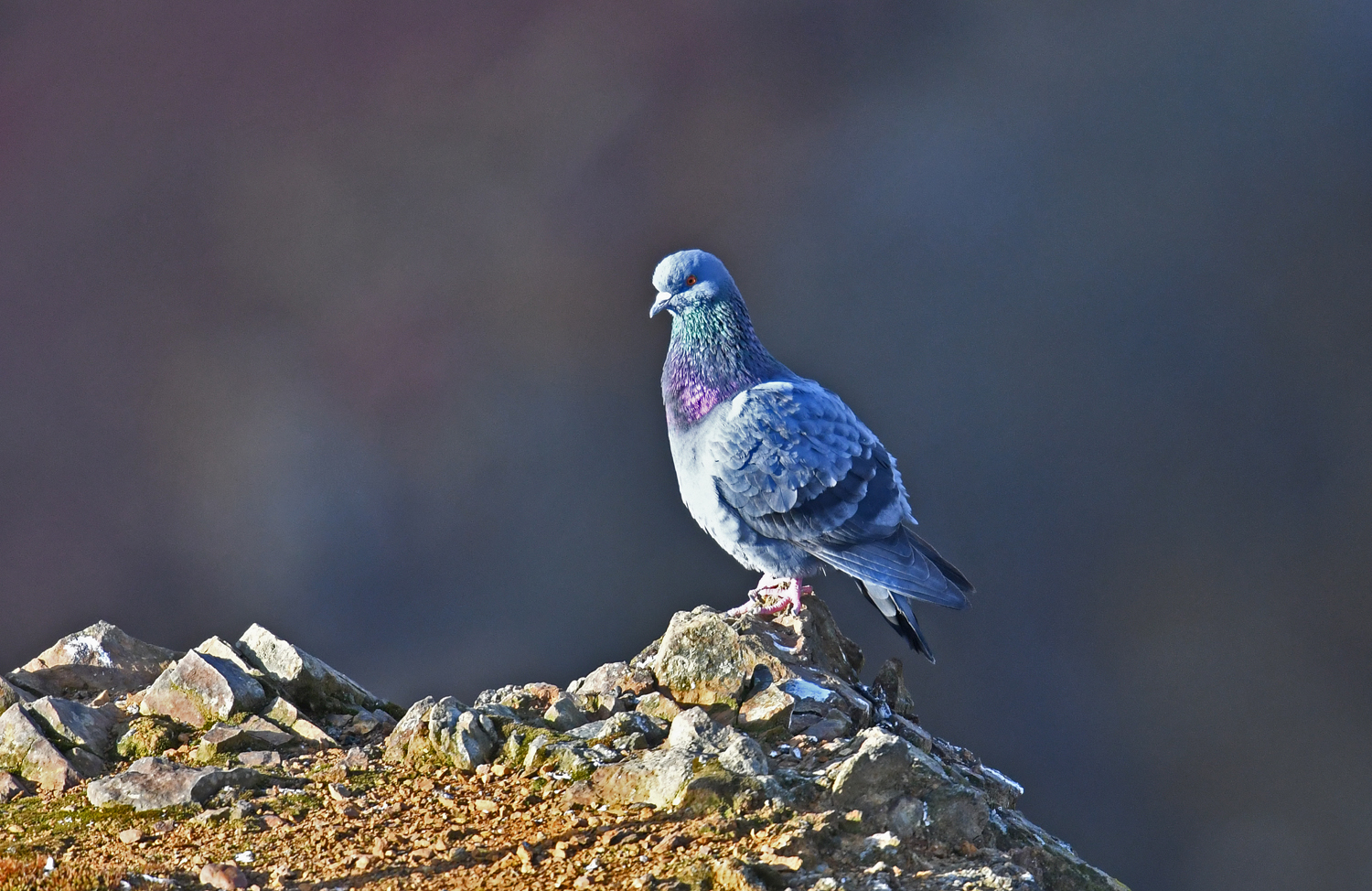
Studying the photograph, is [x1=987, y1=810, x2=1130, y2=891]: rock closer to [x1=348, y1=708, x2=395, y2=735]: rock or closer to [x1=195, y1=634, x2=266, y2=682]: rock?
[x1=348, y1=708, x2=395, y2=735]: rock

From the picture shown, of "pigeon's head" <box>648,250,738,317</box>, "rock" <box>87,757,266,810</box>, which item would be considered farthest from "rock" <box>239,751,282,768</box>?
"pigeon's head" <box>648,250,738,317</box>

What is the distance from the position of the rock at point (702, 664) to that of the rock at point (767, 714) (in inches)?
3.3

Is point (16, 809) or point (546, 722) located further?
point (546, 722)

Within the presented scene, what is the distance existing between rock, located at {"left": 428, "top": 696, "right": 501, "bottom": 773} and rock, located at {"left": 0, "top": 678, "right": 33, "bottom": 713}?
60.5 inches

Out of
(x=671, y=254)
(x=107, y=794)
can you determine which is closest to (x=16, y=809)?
(x=107, y=794)

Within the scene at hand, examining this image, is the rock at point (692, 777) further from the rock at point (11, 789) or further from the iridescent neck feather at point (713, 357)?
the iridescent neck feather at point (713, 357)

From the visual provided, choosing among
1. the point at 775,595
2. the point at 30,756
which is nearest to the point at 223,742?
the point at 30,756

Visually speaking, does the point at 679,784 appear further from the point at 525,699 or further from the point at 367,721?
the point at 367,721

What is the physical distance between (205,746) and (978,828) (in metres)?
2.41

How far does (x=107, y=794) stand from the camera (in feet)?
11.6

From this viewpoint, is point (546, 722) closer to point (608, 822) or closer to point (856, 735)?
point (608, 822)

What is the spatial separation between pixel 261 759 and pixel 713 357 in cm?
241

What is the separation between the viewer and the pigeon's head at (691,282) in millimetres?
5109

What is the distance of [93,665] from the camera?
4609 mm
